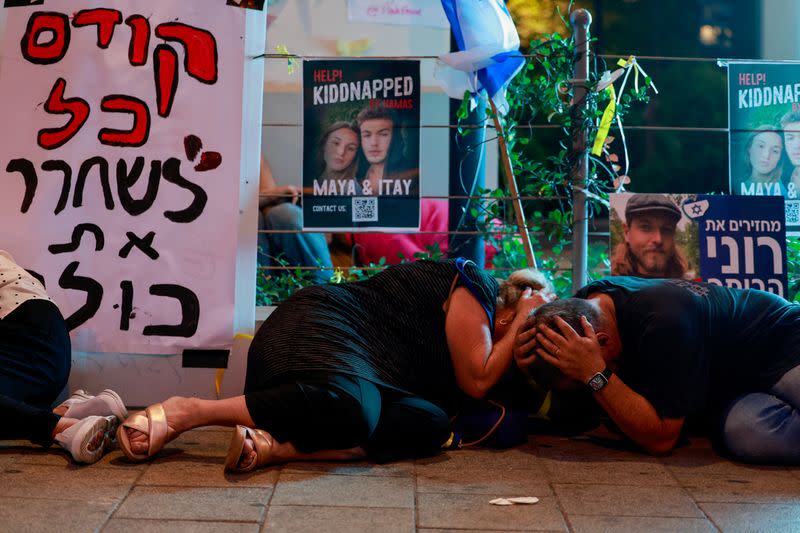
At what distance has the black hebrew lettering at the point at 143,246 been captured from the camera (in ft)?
12.3

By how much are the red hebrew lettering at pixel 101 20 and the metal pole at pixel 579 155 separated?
1.82 meters

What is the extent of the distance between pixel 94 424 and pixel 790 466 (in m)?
2.18

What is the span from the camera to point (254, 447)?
2.87m

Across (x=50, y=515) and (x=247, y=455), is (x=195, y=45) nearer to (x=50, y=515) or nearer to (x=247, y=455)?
(x=247, y=455)

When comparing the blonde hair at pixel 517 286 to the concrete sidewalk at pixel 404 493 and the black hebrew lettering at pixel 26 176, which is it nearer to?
the concrete sidewalk at pixel 404 493

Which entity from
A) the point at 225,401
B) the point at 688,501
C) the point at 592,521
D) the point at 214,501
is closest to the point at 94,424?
the point at 225,401

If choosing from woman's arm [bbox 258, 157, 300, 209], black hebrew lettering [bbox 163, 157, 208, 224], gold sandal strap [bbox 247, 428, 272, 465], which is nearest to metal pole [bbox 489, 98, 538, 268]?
woman's arm [bbox 258, 157, 300, 209]

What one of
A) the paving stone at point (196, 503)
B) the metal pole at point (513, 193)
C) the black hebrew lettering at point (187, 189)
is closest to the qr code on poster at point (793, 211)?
the metal pole at point (513, 193)

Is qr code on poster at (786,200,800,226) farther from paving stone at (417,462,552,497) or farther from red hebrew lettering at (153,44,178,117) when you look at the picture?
red hebrew lettering at (153,44,178,117)

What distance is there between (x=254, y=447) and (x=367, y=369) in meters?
0.46

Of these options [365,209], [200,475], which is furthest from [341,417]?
[365,209]

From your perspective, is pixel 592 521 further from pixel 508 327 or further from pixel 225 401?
pixel 225 401

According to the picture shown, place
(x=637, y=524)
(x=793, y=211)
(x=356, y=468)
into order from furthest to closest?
(x=793, y=211), (x=356, y=468), (x=637, y=524)

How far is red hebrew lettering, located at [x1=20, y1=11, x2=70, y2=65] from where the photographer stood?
3811mm
